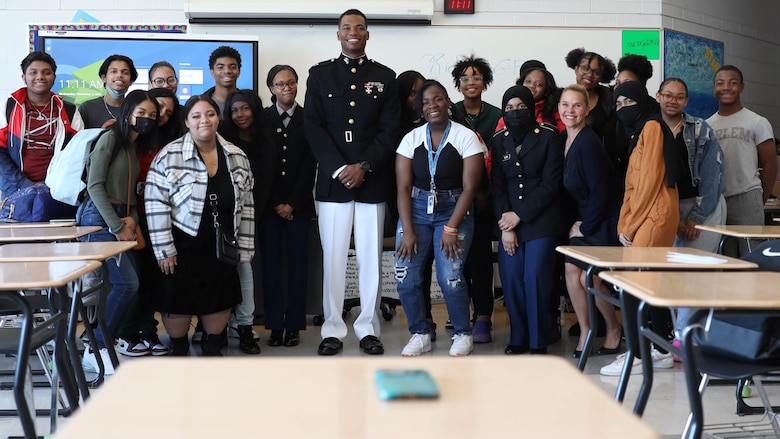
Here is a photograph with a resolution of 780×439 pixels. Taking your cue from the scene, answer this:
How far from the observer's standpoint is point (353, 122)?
4508 mm

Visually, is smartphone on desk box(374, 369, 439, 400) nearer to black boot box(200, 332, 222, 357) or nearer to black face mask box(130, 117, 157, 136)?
black face mask box(130, 117, 157, 136)

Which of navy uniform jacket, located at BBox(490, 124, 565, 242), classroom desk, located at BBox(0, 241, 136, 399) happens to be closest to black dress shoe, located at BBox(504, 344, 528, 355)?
navy uniform jacket, located at BBox(490, 124, 565, 242)

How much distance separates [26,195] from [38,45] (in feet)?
7.57

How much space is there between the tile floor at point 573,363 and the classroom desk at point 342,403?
0.95 m

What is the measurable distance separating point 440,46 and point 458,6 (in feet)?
1.17

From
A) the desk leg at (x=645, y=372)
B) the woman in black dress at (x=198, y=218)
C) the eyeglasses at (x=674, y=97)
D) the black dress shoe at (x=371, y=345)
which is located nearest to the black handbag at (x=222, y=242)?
the woman in black dress at (x=198, y=218)

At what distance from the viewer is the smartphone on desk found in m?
1.29

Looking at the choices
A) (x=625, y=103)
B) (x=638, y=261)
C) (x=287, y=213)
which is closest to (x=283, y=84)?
(x=287, y=213)

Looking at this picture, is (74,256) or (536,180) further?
(536,180)

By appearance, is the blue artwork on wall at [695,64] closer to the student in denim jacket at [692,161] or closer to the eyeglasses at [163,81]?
the student in denim jacket at [692,161]

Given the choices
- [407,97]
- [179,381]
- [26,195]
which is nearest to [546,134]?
[407,97]

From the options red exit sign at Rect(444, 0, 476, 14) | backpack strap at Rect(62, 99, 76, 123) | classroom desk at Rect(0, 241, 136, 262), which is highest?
red exit sign at Rect(444, 0, 476, 14)

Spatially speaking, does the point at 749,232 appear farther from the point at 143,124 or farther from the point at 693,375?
the point at 143,124

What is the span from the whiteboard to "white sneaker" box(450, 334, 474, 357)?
2.61 m
